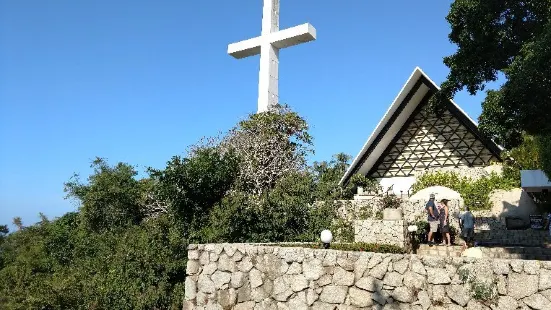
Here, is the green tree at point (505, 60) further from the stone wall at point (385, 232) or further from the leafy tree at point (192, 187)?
the leafy tree at point (192, 187)

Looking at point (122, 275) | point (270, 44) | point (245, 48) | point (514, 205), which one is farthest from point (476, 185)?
point (122, 275)

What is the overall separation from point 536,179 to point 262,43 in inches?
405

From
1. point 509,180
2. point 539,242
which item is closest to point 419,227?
point 539,242

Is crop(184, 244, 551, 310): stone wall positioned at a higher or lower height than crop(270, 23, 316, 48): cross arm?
lower

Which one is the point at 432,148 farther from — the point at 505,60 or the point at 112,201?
the point at 112,201

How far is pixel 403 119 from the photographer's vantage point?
19.4 meters

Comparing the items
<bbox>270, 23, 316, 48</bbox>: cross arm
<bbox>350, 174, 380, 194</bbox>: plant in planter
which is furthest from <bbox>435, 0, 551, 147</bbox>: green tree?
<bbox>350, 174, 380, 194</bbox>: plant in planter

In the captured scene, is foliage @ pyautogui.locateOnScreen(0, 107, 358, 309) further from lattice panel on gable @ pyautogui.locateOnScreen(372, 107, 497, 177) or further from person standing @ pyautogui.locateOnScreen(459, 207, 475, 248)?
lattice panel on gable @ pyautogui.locateOnScreen(372, 107, 497, 177)

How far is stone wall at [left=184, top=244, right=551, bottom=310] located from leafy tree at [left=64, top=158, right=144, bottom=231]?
860cm

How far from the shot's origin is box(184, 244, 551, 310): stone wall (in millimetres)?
5410

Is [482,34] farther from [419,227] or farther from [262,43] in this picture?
[262,43]

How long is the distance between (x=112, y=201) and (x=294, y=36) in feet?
31.4

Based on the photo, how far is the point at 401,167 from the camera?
64.9ft

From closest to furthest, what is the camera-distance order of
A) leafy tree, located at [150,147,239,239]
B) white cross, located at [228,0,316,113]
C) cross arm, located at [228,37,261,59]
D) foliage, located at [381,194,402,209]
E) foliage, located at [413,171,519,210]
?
leafy tree, located at [150,147,239,239]
foliage, located at [381,194,402,209]
foliage, located at [413,171,519,210]
white cross, located at [228,0,316,113]
cross arm, located at [228,37,261,59]
